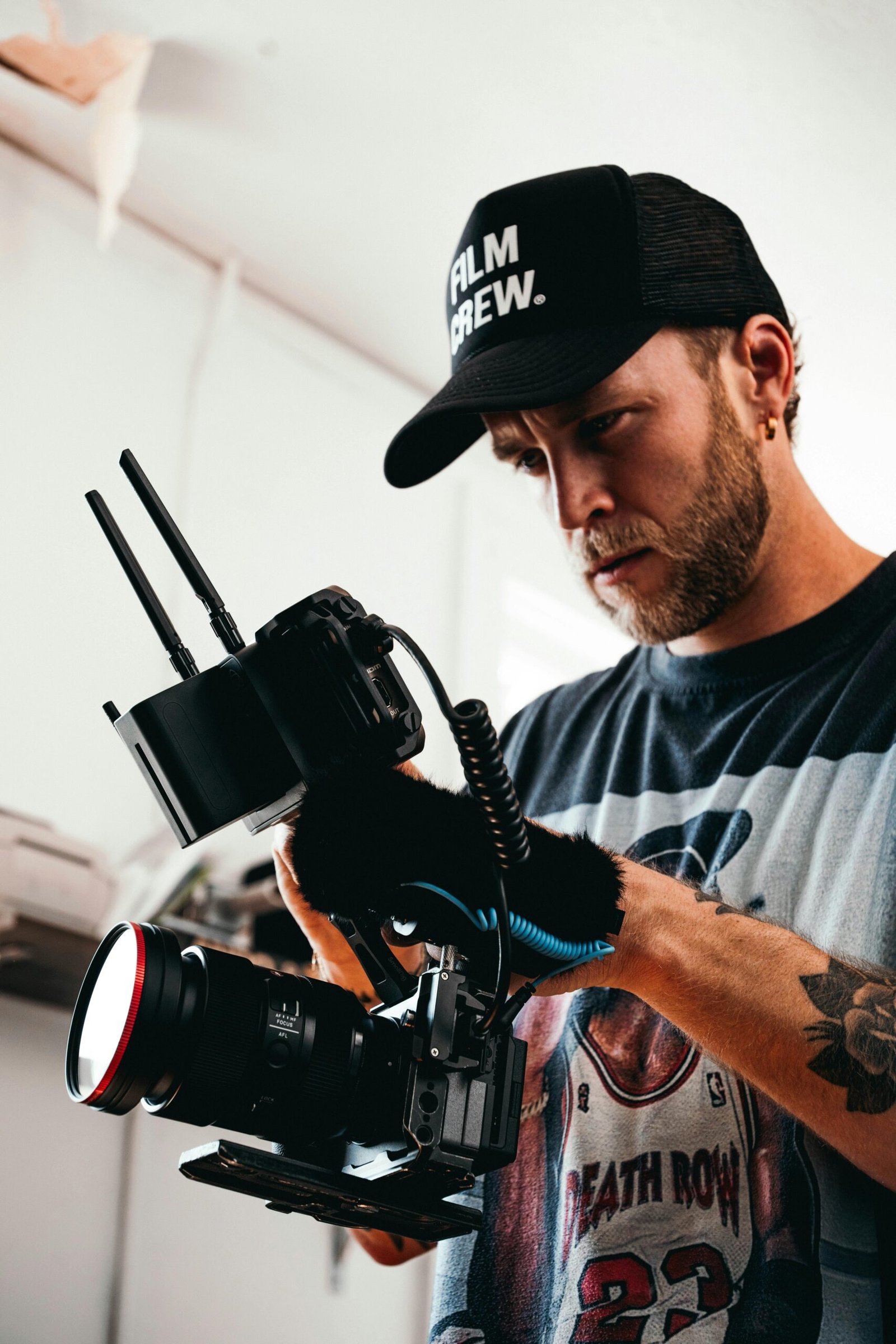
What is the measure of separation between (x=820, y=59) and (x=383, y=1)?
0.63 m

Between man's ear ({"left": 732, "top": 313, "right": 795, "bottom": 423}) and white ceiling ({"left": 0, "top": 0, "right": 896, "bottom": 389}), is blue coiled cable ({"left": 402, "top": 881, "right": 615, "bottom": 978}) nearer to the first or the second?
man's ear ({"left": 732, "top": 313, "right": 795, "bottom": 423})

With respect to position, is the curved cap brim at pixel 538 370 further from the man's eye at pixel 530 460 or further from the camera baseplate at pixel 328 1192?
the camera baseplate at pixel 328 1192

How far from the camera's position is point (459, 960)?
731 millimetres

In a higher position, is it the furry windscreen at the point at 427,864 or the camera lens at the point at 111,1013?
the furry windscreen at the point at 427,864

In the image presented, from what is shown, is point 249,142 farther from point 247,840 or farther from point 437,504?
point 247,840

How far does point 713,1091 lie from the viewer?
92 cm

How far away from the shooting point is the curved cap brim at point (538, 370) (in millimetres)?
1010

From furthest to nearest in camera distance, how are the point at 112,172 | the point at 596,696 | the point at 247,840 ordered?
the point at 112,172 < the point at 247,840 < the point at 596,696

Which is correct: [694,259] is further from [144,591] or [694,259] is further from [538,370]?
[144,591]

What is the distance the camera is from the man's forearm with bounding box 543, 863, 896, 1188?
2.50 feet

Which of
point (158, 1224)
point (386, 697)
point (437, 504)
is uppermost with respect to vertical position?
point (437, 504)

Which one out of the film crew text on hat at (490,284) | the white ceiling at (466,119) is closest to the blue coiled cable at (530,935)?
the film crew text on hat at (490,284)

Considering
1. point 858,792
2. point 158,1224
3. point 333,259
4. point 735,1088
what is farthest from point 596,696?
point 333,259

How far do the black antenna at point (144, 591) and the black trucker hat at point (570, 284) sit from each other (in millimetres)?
307
